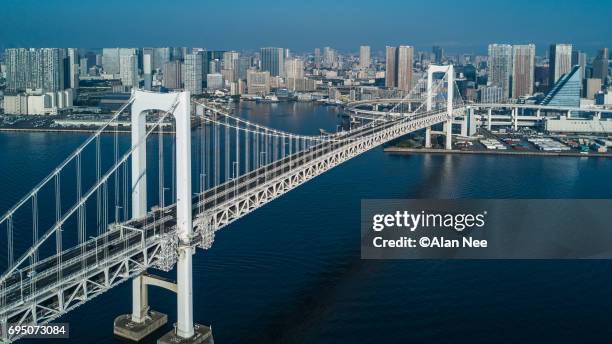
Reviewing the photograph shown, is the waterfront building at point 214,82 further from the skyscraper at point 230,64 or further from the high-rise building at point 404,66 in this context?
the high-rise building at point 404,66

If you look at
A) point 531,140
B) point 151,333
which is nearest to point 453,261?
point 151,333

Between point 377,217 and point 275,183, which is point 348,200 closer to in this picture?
point 377,217

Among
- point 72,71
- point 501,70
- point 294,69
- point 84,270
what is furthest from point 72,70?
point 84,270

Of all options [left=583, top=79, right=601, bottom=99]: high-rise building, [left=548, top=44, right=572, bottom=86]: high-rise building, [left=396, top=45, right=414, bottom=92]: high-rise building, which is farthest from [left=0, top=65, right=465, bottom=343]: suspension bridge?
[left=396, top=45, right=414, bottom=92]: high-rise building

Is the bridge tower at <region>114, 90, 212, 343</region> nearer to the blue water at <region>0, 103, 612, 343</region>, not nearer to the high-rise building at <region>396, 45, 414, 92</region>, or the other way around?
the blue water at <region>0, 103, 612, 343</region>

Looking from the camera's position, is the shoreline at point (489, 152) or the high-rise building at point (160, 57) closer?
the shoreline at point (489, 152)

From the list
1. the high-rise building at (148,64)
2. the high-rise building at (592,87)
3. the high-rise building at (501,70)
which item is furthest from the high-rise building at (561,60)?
the high-rise building at (148,64)
